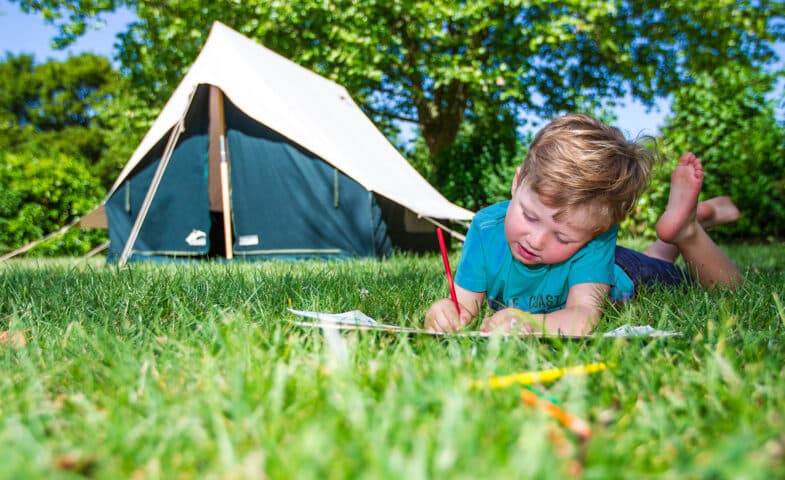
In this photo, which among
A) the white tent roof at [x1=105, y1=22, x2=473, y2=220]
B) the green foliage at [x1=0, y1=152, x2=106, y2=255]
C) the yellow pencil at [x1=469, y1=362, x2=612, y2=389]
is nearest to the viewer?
the yellow pencil at [x1=469, y1=362, x2=612, y2=389]

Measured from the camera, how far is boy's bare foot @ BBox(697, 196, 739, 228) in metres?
2.52

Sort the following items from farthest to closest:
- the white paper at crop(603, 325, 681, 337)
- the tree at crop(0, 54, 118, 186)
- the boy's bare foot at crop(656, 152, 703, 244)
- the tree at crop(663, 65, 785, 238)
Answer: the tree at crop(0, 54, 118, 186) → the tree at crop(663, 65, 785, 238) → the boy's bare foot at crop(656, 152, 703, 244) → the white paper at crop(603, 325, 681, 337)

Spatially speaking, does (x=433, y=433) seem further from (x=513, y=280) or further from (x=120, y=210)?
(x=120, y=210)

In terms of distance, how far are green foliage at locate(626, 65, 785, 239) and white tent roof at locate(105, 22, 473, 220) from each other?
282 cm

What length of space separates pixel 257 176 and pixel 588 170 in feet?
11.8

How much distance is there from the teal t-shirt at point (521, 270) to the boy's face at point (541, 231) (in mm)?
104

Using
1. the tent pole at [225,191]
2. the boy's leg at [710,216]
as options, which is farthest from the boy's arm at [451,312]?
the tent pole at [225,191]

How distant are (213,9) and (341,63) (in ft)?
5.98

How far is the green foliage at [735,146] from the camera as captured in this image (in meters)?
5.68

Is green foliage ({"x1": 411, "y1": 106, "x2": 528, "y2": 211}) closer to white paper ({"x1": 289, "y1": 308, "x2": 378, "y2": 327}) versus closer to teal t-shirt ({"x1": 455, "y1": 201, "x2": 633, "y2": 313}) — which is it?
teal t-shirt ({"x1": 455, "y1": 201, "x2": 633, "y2": 313})

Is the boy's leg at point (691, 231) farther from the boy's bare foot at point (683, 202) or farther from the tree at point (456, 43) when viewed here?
the tree at point (456, 43)

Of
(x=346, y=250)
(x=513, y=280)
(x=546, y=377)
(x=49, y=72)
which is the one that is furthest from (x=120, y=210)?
(x=49, y=72)

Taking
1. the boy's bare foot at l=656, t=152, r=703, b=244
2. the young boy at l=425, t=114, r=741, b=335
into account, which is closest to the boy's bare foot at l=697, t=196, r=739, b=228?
the boy's bare foot at l=656, t=152, r=703, b=244

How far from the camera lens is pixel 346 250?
4.50 metres
